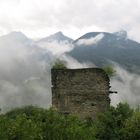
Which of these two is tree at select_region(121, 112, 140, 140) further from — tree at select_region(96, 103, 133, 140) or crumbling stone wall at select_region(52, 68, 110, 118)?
crumbling stone wall at select_region(52, 68, 110, 118)

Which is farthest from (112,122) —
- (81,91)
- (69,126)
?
(69,126)

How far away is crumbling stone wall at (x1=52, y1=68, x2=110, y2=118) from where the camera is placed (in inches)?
1655

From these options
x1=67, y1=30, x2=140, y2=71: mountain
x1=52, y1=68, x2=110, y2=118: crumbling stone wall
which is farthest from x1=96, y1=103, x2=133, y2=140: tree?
x1=67, y1=30, x2=140, y2=71: mountain

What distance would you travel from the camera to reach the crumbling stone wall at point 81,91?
42.0 metres

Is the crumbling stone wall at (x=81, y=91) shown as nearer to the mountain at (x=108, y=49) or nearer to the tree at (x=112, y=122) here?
the tree at (x=112, y=122)

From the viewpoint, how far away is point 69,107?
42031mm

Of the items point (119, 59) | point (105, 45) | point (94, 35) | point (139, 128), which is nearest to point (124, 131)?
point (139, 128)

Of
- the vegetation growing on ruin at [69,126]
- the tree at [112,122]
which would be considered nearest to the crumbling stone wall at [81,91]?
the vegetation growing on ruin at [69,126]

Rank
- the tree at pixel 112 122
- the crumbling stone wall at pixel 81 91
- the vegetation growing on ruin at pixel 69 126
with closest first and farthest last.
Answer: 1. the vegetation growing on ruin at pixel 69 126
2. the tree at pixel 112 122
3. the crumbling stone wall at pixel 81 91

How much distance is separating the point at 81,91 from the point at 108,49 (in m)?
123

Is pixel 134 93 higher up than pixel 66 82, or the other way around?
pixel 134 93

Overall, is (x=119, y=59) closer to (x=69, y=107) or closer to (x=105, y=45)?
(x=105, y=45)

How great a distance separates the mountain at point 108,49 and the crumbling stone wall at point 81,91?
254 ft

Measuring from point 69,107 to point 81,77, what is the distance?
2.14 meters
